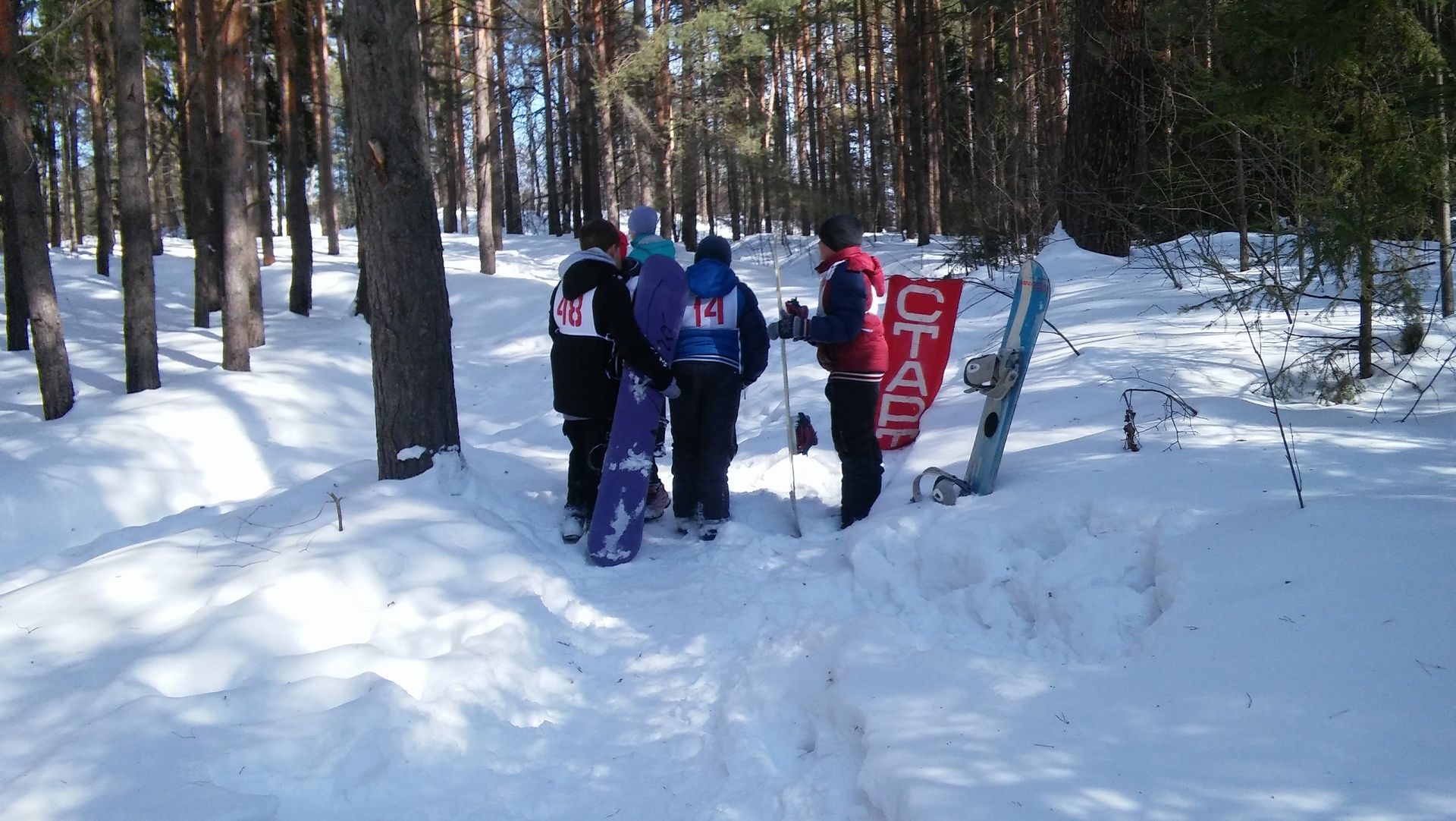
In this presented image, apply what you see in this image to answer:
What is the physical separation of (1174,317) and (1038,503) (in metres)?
4.62

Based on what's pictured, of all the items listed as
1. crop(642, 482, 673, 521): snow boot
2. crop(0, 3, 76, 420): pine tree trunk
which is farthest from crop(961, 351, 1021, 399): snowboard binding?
crop(0, 3, 76, 420): pine tree trunk

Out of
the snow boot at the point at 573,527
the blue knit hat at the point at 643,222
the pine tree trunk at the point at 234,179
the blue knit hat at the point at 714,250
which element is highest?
the pine tree trunk at the point at 234,179

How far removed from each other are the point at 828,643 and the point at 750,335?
8.03ft

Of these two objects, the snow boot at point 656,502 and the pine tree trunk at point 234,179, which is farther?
the pine tree trunk at point 234,179

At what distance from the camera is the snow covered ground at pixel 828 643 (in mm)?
2727

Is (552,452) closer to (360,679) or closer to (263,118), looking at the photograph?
(360,679)

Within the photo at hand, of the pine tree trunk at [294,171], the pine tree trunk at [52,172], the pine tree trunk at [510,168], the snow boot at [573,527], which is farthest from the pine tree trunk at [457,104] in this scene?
the snow boot at [573,527]

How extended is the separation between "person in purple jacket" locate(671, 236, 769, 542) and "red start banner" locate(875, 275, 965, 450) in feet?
4.70

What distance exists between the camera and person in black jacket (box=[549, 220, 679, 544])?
223 inches

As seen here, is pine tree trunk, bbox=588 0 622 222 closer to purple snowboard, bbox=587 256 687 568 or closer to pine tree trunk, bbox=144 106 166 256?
pine tree trunk, bbox=144 106 166 256

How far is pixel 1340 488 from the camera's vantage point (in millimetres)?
3902

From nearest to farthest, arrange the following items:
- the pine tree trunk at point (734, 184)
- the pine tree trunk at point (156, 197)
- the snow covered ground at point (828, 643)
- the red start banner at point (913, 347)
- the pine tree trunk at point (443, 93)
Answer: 1. the snow covered ground at point (828, 643)
2. the red start banner at point (913, 347)
3. the pine tree trunk at point (443, 93)
4. the pine tree trunk at point (734, 184)
5. the pine tree trunk at point (156, 197)

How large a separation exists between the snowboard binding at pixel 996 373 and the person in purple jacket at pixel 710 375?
1395mm

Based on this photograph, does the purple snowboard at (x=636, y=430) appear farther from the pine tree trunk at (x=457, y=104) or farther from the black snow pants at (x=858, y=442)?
the pine tree trunk at (x=457, y=104)
